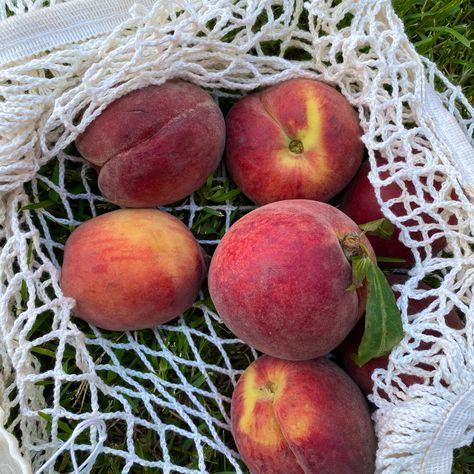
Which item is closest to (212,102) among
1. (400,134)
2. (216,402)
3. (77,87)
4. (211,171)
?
(211,171)

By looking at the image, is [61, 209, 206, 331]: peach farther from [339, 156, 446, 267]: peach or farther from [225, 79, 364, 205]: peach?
[339, 156, 446, 267]: peach

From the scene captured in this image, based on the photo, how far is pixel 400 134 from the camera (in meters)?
1.14

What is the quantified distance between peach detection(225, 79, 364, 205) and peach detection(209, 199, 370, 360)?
13 centimetres

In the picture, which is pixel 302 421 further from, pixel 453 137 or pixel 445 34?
pixel 445 34

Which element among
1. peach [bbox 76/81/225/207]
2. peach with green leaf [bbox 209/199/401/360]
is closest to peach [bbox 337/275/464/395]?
peach with green leaf [bbox 209/199/401/360]

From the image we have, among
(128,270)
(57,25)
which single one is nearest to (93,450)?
(128,270)

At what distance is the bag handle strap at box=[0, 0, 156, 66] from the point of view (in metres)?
1.08

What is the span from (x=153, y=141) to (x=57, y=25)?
0.27 m

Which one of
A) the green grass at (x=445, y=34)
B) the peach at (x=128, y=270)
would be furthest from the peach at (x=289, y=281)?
the green grass at (x=445, y=34)

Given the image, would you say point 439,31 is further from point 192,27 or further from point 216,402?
point 216,402

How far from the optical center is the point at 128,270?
3.64ft

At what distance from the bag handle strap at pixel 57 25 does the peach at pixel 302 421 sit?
70 centimetres

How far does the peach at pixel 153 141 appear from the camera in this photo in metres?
1.11

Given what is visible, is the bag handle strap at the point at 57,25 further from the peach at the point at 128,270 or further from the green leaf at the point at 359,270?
the green leaf at the point at 359,270
